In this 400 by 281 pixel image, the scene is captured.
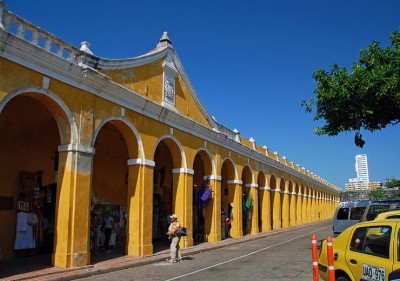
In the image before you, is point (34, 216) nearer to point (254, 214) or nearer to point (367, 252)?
point (367, 252)

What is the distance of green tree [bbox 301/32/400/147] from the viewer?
41.3ft

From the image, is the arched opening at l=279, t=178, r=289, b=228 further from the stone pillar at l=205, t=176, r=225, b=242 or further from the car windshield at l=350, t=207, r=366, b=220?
the car windshield at l=350, t=207, r=366, b=220

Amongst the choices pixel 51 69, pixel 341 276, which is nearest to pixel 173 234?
pixel 51 69

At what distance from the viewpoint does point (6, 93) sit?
1010 centimetres

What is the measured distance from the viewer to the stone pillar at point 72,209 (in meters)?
11.5

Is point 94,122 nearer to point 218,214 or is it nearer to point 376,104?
point 376,104

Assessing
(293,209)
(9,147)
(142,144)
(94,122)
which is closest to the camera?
(94,122)

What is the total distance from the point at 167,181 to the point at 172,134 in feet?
17.8

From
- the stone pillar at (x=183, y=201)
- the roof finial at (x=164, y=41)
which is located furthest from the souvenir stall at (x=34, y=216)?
the roof finial at (x=164, y=41)

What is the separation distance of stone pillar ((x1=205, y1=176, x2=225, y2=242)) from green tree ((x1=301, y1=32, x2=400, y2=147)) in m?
7.81

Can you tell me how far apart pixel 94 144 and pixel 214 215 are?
Result: 7.69 metres

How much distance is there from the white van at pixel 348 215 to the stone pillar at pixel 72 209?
10.6 m

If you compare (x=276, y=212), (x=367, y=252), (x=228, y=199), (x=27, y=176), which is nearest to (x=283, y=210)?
(x=276, y=212)

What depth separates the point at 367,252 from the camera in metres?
6.38
